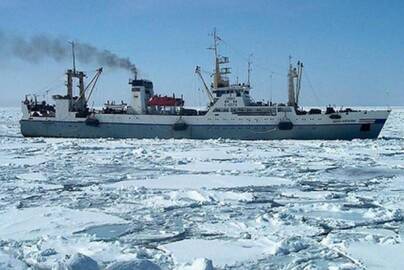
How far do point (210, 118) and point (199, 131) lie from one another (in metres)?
1.00

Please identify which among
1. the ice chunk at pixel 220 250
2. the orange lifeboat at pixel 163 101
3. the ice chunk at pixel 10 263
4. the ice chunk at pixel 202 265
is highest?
the orange lifeboat at pixel 163 101

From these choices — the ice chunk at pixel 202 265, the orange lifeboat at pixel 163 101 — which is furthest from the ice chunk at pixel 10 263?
the orange lifeboat at pixel 163 101

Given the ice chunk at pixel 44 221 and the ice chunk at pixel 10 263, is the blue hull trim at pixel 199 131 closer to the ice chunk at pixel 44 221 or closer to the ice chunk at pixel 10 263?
the ice chunk at pixel 44 221

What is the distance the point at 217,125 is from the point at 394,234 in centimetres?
2115

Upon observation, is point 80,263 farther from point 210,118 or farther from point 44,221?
point 210,118

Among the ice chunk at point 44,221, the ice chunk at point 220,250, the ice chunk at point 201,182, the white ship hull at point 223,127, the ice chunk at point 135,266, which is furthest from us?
the white ship hull at point 223,127

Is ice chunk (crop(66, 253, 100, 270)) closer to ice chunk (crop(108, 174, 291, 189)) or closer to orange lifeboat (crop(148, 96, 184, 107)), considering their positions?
ice chunk (crop(108, 174, 291, 189))

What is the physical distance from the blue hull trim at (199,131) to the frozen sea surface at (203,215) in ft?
36.2

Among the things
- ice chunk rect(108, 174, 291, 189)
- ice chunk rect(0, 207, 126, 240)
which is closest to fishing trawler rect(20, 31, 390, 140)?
ice chunk rect(108, 174, 291, 189)

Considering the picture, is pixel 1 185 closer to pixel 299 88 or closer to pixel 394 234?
pixel 394 234

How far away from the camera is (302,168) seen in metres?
14.2

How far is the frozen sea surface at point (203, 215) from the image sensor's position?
543cm

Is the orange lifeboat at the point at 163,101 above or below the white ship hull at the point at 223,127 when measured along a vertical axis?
above

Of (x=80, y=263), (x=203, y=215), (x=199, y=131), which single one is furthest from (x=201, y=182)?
(x=199, y=131)
